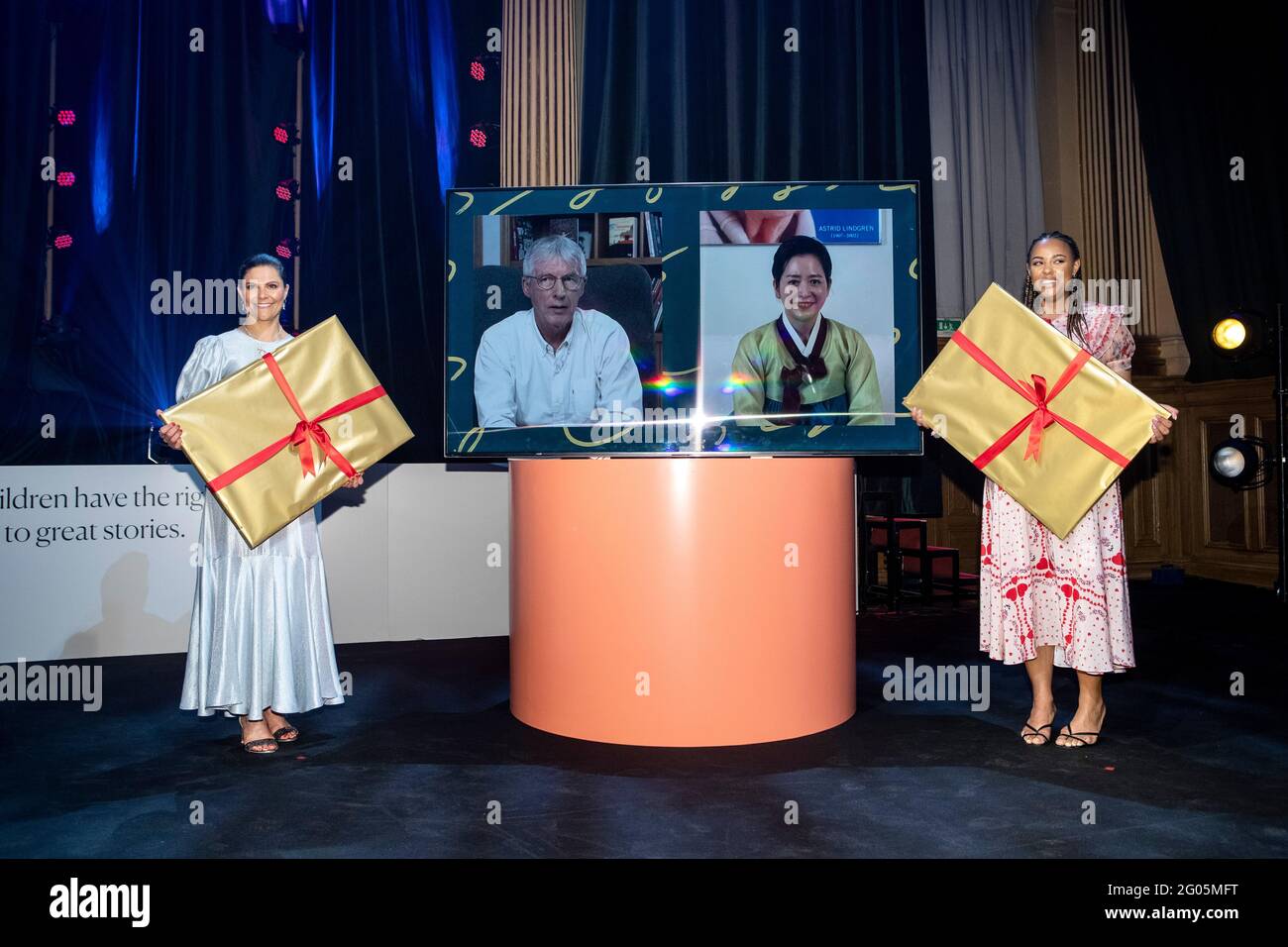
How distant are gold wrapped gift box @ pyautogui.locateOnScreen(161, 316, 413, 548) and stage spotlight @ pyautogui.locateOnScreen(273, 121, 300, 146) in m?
2.55

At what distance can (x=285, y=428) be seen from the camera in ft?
9.16

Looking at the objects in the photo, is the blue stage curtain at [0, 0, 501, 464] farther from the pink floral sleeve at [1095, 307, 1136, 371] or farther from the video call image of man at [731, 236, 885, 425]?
the pink floral sleeve at [1095, 307, 1136, 371]

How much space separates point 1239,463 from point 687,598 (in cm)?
430

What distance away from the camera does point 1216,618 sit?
16.2ft

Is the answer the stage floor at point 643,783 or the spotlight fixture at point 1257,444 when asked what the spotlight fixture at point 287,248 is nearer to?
the stage floor at point 643,783

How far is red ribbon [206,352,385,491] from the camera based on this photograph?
270cm

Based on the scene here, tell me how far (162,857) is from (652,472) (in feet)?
4.83

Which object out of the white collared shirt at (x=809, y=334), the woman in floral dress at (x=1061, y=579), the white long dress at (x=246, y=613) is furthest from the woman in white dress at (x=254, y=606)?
the white collared shirt at (x=809, y=334)

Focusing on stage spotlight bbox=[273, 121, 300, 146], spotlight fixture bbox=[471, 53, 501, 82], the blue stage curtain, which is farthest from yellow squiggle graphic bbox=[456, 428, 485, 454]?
spotlight fixture bbox=[471, 53, 501, 82]

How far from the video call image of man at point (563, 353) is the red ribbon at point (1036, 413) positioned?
6.37ft

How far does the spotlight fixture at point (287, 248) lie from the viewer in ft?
16.3
